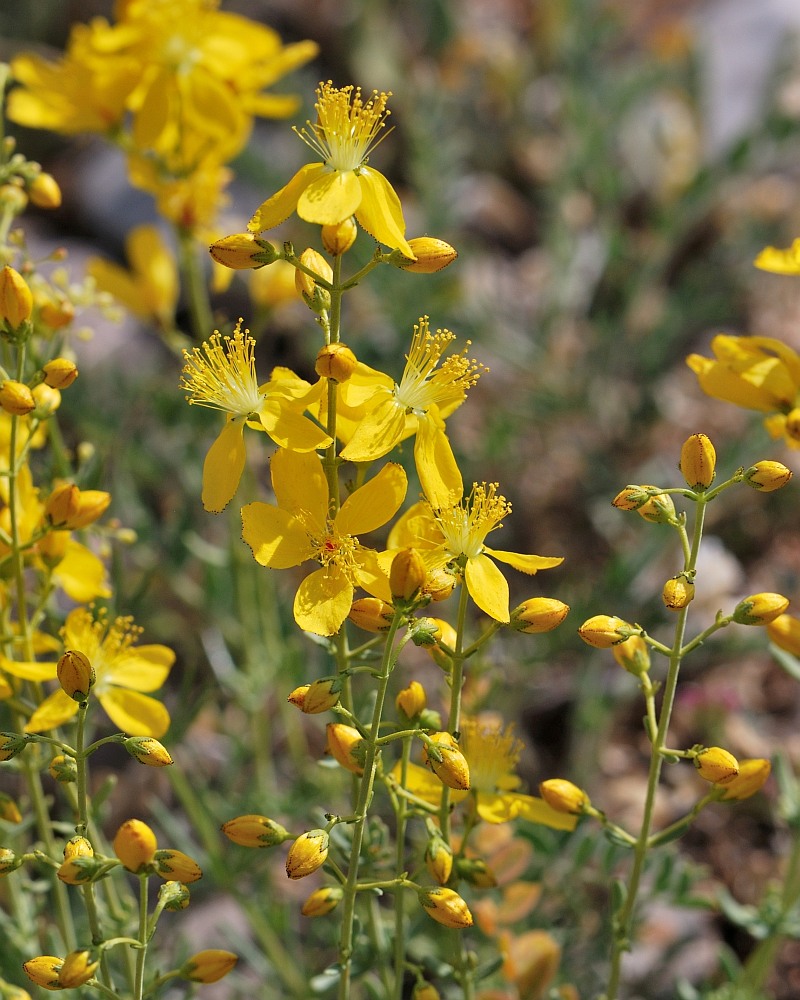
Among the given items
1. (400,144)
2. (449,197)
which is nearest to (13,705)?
(449,197)

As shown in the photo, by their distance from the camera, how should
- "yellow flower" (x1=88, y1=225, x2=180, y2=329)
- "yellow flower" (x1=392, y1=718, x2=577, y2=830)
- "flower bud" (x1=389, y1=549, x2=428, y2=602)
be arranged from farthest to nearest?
1. "yellow flower" (x1=88, y1=225, x2=180, y2=329)
2. "yellow flower" (x1=392, y1=718, x2=577, y2=830)
3. "flower bud" (x1=389, y1=549, x2=428, y2=602)

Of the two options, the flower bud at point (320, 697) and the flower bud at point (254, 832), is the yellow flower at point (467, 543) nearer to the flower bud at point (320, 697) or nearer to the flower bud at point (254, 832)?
the flower bud at point (320, 697)

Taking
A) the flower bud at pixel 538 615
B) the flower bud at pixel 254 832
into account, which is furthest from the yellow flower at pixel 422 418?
the flower bud at pixel 254 832

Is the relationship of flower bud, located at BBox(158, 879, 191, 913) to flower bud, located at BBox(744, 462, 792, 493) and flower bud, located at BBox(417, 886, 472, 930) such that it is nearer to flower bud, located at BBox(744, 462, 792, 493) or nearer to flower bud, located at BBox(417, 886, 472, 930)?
flower bud, located at BBox(417, 886, 472, 930)

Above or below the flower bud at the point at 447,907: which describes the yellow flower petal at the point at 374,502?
above

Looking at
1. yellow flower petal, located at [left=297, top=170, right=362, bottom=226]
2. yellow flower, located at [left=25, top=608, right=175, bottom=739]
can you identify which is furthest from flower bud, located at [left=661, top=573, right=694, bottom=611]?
yellow flower, located at [left=25, top=608, right=175, bottom=739]

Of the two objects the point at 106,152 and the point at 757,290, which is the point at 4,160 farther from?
the point at 106,152

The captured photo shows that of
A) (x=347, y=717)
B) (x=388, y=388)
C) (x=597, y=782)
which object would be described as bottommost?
(x=597, y=782)
